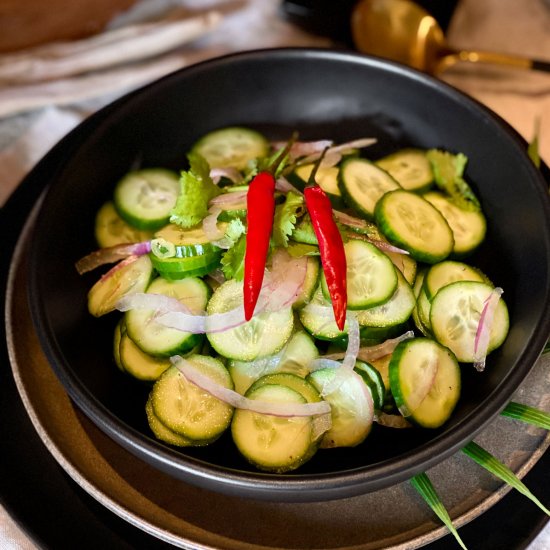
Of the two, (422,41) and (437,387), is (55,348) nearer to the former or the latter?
(437,387)

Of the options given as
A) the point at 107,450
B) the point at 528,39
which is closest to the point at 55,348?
the point at 107,450

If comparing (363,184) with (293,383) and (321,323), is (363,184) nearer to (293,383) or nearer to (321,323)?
(321,323)

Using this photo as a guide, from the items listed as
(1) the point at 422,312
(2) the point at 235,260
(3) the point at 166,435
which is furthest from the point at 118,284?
(1) the point at 422,312

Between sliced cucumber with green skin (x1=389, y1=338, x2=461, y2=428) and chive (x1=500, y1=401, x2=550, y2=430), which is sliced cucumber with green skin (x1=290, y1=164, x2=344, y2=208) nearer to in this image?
sliced cucumber with green skin (x1=389, y1=338, x2=461, y2=428)

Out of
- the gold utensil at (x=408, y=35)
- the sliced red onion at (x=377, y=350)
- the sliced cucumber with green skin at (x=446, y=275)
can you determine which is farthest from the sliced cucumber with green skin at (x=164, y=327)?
the gold utensil at (x=408, y=35)

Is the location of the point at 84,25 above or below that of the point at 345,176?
above

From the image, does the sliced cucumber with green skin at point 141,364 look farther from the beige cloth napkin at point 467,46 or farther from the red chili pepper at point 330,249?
the beige cloth napkin at point 467,46
